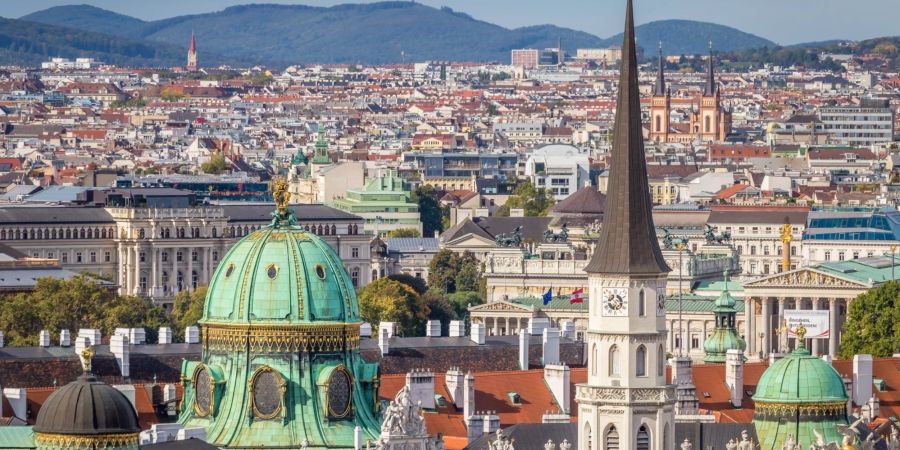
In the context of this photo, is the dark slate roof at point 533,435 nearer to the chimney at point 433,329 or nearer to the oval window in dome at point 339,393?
the oval window in dome at point 339,393

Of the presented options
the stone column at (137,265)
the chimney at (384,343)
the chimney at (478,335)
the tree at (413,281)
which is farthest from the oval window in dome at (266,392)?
the stone column at (137,265)

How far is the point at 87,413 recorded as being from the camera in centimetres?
4697

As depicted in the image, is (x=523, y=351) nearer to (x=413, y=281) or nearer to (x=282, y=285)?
(x=282, y=285)

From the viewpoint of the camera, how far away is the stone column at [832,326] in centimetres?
13344

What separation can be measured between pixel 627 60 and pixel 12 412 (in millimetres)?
12750

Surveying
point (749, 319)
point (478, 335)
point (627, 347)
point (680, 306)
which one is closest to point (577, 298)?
point (680, 306)

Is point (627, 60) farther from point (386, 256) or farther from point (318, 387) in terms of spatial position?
point (386, 256)

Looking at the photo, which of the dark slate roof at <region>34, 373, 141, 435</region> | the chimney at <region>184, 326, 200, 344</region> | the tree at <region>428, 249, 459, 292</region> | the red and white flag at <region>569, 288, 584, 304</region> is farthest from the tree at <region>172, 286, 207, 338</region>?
the dark slate roof at <region>34, 373, 141, 435</region>

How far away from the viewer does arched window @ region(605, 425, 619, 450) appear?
58375mm

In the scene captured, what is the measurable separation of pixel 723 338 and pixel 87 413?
4638 cm

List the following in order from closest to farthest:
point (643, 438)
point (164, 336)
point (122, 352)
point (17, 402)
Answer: point (643, 438)
point (17, 402)
point (122, 352)
point (164, 336)

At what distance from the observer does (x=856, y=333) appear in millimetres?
111250

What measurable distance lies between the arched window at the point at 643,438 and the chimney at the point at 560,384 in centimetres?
1767

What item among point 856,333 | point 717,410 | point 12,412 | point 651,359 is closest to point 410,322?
point 856,333
